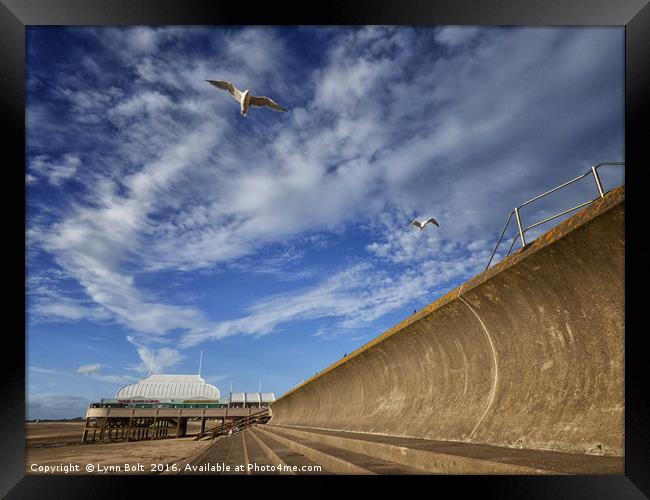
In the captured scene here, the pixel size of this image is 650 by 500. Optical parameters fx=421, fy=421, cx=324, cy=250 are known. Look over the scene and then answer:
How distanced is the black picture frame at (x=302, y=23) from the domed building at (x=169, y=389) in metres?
125

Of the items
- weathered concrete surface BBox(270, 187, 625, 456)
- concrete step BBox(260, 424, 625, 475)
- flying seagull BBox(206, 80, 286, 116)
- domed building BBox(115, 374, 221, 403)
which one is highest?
flying seagull BBox(206, 80, 286, 116)

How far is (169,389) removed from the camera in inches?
4860

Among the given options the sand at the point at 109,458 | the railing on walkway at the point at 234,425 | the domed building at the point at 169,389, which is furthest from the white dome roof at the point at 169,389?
the sand at the point at 109,458

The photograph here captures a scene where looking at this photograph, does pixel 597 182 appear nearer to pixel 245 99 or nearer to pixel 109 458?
pixel 245 99

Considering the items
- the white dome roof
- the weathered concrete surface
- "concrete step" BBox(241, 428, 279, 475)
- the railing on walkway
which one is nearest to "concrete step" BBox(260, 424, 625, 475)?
the weathered concrete surface

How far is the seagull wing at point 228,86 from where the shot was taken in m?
13.9

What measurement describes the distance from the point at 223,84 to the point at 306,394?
14742 mm

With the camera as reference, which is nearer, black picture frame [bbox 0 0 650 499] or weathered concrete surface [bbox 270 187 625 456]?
black picture frame [bbox 0 0 650 499]

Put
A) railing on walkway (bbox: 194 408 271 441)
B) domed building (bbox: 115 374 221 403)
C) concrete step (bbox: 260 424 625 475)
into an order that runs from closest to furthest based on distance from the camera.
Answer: concrete step (bbox: 260 424 625 475), railing on walkway (bbox: 194 408 271 441), domed building (bbox: 115 374 221 403)

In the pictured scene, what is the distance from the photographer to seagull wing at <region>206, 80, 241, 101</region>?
13.9 meters

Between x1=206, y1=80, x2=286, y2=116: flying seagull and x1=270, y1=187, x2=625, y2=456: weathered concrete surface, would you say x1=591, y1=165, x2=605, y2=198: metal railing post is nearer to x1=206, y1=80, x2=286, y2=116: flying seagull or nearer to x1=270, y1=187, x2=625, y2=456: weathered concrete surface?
x1=270, y1=187, x2=625, y2=456: weathered concrete surface

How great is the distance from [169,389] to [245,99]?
126 metres

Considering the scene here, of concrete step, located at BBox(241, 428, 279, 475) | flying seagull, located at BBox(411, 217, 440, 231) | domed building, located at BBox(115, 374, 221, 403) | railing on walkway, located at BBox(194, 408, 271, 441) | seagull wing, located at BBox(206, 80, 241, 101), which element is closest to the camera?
concrete step, located at BBox(241, 428, 279, 475)

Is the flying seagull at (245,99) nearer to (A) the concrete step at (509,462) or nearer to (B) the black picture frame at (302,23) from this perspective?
Result: (B) the black picture frame at (302,23)
